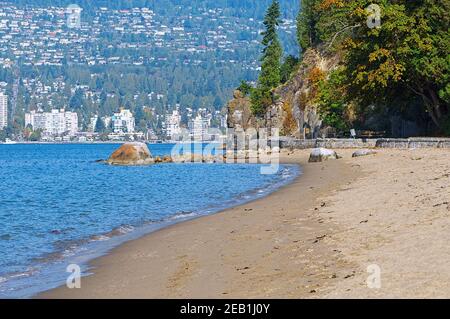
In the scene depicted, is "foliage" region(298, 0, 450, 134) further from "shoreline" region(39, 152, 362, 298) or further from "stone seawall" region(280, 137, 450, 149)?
"shoreline" region(39, 152, 362, 298)

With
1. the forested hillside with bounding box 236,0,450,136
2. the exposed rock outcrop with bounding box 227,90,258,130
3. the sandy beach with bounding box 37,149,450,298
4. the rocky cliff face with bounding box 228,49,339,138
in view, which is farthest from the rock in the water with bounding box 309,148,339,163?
the exposed rock outcrop with bounding box 227,90,258,130

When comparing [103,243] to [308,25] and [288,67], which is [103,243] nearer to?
[308,25]

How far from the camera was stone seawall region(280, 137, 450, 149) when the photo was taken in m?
54.0

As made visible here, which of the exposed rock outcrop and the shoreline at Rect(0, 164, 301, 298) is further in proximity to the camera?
the exposed rock outcrop

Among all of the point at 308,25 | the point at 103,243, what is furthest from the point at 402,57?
the point at 308,25

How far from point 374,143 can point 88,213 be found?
37619 millimetres

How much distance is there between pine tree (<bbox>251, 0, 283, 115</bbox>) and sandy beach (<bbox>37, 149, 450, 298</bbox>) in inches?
3836

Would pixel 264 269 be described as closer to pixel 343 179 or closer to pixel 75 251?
pixel 75 251

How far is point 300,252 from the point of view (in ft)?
52.5

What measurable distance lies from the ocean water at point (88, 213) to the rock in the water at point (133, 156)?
22.2 m

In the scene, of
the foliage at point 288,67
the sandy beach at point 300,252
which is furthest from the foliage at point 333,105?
the sandy beach at point 300,252

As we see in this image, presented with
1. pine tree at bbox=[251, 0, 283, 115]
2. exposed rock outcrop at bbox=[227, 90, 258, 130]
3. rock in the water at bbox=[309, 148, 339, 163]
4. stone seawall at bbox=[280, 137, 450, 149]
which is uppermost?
pine tree at bbox=[251, 0, 283, 115]

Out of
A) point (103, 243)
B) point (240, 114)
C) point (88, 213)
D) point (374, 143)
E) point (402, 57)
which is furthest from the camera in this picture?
point (240, 114)

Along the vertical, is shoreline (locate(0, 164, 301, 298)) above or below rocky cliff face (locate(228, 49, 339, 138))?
below
